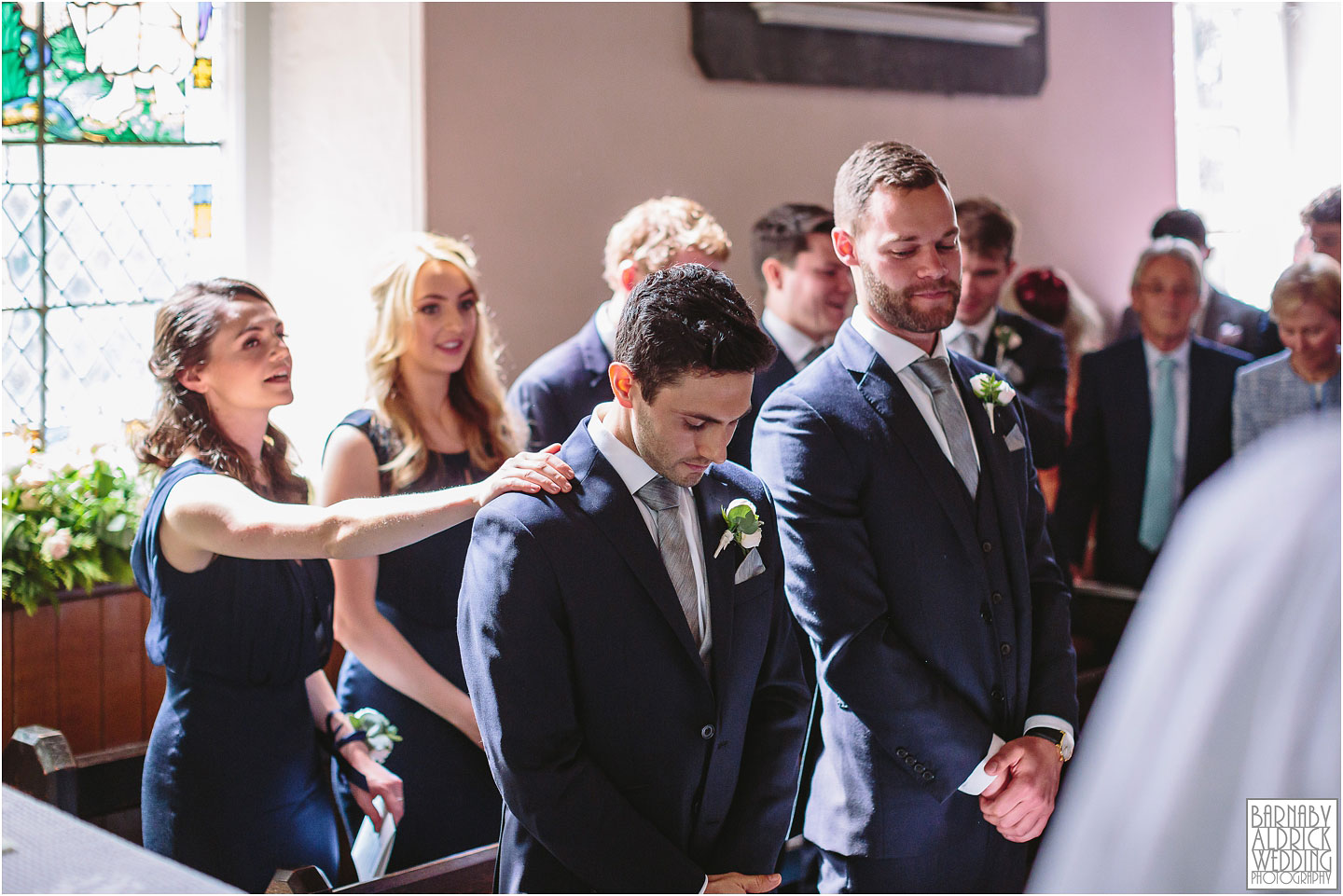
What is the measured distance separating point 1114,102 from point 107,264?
450 cm

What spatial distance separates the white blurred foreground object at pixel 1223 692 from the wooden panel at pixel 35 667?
3.12 meters

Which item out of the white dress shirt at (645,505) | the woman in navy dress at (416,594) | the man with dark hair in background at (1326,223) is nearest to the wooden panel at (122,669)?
the woman in navy dress at (416,594)

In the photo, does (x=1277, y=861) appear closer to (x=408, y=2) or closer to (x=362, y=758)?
(x=362, y=758)

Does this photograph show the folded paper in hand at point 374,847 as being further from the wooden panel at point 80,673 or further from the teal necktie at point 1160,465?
the teal necktie at point 1160,465

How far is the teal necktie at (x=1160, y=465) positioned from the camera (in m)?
4.18

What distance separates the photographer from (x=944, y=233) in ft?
7.00

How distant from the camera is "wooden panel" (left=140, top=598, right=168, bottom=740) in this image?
3389mm

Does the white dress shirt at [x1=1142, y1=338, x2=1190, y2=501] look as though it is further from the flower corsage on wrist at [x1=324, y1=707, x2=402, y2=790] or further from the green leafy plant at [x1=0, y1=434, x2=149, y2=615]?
the green leafy plant at [x1=0, y1=434, x2=149, y2=615]

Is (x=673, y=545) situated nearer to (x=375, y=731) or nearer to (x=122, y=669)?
(x=375, y=731)

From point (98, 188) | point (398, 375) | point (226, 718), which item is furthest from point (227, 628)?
point (98, 188)

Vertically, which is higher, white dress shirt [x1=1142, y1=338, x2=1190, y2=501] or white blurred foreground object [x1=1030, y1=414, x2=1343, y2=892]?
white dress shirt [x1=1142, y1=338, x2=1190, y2=501]

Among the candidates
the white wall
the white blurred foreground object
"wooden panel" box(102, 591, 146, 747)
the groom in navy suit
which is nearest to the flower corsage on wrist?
the groom in navy suit

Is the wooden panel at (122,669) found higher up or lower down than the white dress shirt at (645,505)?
lower down

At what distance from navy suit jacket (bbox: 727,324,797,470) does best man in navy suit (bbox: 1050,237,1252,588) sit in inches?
53.8
